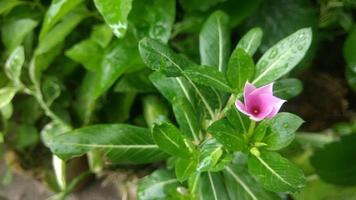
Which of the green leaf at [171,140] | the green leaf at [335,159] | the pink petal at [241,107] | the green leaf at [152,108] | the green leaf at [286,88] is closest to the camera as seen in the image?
the pink petal at [241,107]

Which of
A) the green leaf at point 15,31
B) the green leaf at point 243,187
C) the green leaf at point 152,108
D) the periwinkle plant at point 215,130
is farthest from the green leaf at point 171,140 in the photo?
the green leaf at point 15,31

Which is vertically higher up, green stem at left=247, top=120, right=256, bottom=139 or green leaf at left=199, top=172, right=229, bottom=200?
green stem at left=247, top=120, right=256, bottom=139

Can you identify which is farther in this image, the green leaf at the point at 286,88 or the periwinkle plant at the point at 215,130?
the green leaf at the point at 286,88

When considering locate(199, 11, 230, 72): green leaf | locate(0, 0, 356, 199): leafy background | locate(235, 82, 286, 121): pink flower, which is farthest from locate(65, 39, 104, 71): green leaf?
locate(235, 82, 286, 121): pink flower

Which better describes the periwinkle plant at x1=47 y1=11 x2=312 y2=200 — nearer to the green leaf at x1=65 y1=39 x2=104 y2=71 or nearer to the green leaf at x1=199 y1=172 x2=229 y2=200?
the green leaf at x1=199 y1=172 x2=229 y2=200

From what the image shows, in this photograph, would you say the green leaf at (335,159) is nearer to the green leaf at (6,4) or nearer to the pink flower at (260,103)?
the pink flower at (260,103)

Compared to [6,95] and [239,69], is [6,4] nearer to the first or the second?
[6,95]

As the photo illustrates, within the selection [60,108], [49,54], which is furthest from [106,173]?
[49,54]
